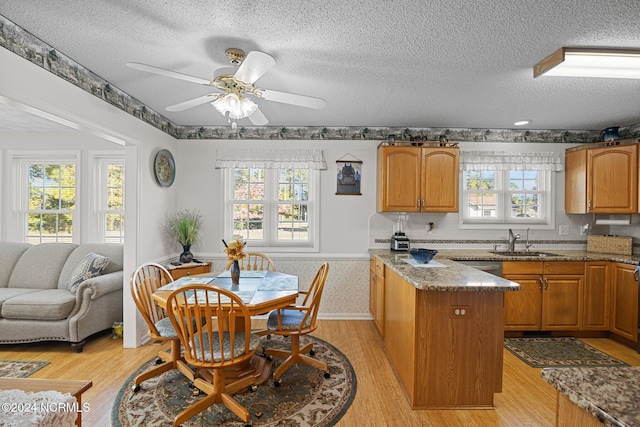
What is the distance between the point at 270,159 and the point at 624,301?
13.9 feet

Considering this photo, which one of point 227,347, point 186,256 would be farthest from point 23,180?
point 227,347

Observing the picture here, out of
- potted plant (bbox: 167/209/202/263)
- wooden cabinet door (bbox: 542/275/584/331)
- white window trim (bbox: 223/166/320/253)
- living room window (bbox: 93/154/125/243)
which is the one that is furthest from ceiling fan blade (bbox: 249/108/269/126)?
wooden cabinet door (bbox: 542/275/584/331)

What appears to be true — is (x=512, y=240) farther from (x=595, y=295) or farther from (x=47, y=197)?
(x=47, y=197)

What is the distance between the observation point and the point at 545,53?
2.03m

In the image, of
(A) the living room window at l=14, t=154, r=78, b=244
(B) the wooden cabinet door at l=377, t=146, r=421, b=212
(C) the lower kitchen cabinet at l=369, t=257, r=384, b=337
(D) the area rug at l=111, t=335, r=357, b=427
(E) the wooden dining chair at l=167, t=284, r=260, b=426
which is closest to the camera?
(E) the wooden dining chair at l=167, t=284, r=260, b=426

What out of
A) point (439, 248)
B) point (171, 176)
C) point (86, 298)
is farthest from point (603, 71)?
point (86, 298)

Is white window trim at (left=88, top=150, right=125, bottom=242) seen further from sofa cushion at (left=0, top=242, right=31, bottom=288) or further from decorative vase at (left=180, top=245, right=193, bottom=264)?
decorative vase at (left=180, top=245, right=193, bottom=264)

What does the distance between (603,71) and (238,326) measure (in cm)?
340

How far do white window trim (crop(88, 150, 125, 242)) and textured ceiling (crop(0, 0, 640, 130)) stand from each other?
150 centimetres

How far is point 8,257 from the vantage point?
3.60 metres

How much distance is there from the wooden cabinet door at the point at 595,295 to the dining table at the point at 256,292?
3221mm

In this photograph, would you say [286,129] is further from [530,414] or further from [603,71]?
[530,414]

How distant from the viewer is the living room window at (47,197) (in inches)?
164

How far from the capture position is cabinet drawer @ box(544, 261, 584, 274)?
3322mm
